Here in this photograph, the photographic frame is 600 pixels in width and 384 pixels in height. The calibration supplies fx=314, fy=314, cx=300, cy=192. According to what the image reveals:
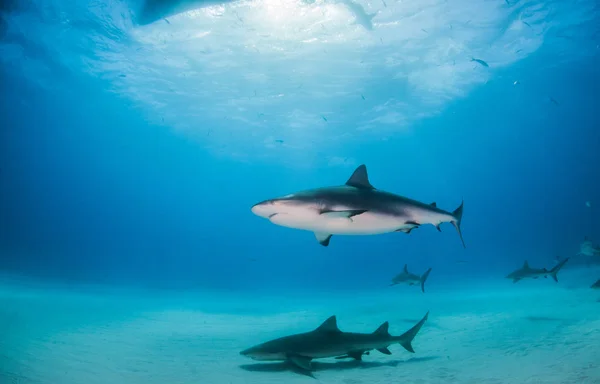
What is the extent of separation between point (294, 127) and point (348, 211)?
3110 centimetres

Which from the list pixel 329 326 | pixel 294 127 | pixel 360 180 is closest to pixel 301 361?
pixel 329 326

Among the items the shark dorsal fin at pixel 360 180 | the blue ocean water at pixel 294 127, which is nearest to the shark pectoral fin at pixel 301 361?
the blue ocean water at pixel 294 127

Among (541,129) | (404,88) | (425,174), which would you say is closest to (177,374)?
(404,88)

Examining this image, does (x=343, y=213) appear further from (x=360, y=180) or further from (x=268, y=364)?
(x=268, y=364)

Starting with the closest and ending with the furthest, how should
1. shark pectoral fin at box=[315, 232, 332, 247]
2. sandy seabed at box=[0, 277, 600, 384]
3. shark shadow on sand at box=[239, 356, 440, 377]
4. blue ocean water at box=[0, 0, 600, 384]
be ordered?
shark pectoral fin at box=[315, 232, 332, 247] < sandy seabed at box=[0, 277, 600, 384] < shark shadow on sand at box=[239, 356, 440, 377] < blue ocean water at box=[0, 0, 600, 384]

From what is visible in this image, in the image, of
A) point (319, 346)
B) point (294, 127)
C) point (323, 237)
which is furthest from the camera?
point (294, 127)

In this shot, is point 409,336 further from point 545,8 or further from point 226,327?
point 545,8

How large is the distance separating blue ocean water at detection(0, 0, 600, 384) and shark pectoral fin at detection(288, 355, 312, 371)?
363mm

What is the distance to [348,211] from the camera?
12.9 feet

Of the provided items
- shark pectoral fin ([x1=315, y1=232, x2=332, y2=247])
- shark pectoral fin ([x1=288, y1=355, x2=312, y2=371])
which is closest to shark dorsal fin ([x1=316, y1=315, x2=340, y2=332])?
shark pectoral fin ([x1=288, y1=355, x2=312, y2=371])

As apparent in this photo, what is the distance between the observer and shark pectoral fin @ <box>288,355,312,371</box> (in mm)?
4869

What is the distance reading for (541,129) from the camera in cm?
4241

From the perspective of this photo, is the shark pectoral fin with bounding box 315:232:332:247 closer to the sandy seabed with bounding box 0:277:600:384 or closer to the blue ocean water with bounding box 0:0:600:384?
the sandy seabed with bounding box 0:277:600:384

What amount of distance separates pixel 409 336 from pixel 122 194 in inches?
3479
